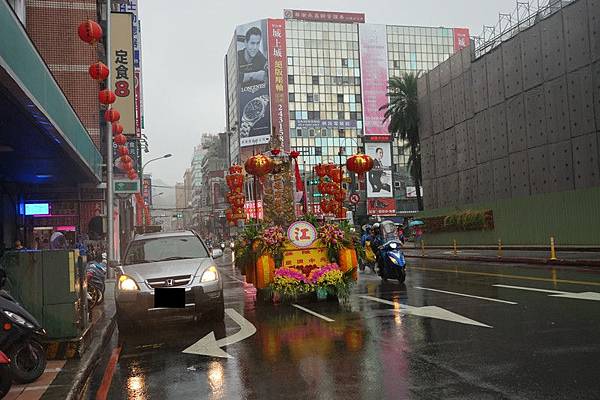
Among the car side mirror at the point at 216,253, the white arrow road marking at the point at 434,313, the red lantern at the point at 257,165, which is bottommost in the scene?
the white arrow road marking at the point at 434,313

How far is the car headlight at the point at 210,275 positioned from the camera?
32.2 ft

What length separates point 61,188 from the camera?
2592 centimetres

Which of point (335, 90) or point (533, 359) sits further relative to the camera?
point (335, 90)

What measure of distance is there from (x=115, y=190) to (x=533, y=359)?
1822 cm

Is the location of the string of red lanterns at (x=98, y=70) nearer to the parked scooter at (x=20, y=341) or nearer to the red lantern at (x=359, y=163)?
the red lantern at (x=359, y=163)

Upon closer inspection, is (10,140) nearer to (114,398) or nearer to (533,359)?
(114,398)

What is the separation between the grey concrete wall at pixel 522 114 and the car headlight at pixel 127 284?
2563 cm

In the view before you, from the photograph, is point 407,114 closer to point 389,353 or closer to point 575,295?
point 575,295

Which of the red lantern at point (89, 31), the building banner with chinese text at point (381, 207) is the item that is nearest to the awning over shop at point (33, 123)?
the red lantern at point (89, 31)

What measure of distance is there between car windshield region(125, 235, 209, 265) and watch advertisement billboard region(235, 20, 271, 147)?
95960 millimetres

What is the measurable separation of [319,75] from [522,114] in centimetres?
8511

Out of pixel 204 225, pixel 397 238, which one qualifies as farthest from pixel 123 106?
pixel 204 225

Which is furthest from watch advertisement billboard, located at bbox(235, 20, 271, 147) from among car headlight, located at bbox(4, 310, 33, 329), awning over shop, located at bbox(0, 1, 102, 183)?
car headlight, located at bbox(4, 310, 33, 329)

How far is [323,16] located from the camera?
117m
